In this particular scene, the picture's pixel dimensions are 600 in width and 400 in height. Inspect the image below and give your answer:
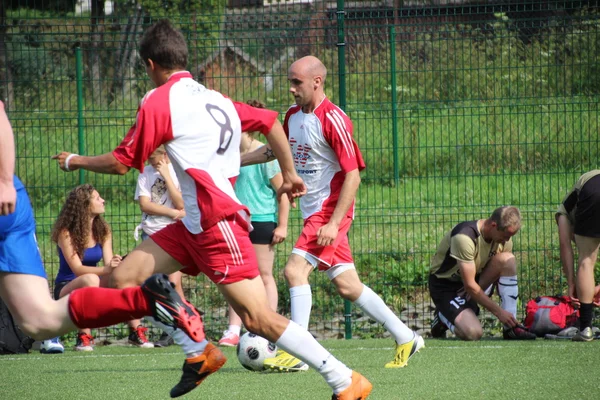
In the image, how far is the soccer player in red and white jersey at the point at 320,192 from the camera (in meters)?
6.46

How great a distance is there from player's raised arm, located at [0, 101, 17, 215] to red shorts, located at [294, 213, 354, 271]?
2.61 meters

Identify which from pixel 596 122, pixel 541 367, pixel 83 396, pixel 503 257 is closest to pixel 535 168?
pixel 596 122

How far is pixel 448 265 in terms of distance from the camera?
8.55 meters

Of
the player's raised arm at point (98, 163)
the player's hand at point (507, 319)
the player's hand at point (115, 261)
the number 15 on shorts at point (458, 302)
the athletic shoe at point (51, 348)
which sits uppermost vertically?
the player's raised arm at point (98, 163)

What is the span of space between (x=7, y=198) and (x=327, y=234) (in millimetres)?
2514

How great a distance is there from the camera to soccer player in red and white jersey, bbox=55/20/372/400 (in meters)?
4.52

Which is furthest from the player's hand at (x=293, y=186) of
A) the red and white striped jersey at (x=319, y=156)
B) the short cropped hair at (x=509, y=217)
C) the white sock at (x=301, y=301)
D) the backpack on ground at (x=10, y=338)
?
the backpack on ground at (x=10, y=338)

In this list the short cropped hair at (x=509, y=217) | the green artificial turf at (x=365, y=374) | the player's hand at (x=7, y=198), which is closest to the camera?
the player's hand at (x=7, y=198)

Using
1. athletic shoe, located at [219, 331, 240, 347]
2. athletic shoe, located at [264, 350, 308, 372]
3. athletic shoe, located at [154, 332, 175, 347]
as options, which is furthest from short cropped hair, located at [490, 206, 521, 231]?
athletic shoe, located at [154, 332, 175, 347]

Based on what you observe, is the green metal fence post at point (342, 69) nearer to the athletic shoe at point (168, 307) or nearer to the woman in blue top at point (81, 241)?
the woman in blue top at point (81, 241)

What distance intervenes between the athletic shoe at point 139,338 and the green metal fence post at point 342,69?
6.68ft

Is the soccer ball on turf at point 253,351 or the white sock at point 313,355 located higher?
the white sock at point 313,355

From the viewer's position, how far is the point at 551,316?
8250 millimetres

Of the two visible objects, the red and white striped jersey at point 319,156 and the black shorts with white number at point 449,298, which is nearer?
the red and white striped jersey at point 319,156
